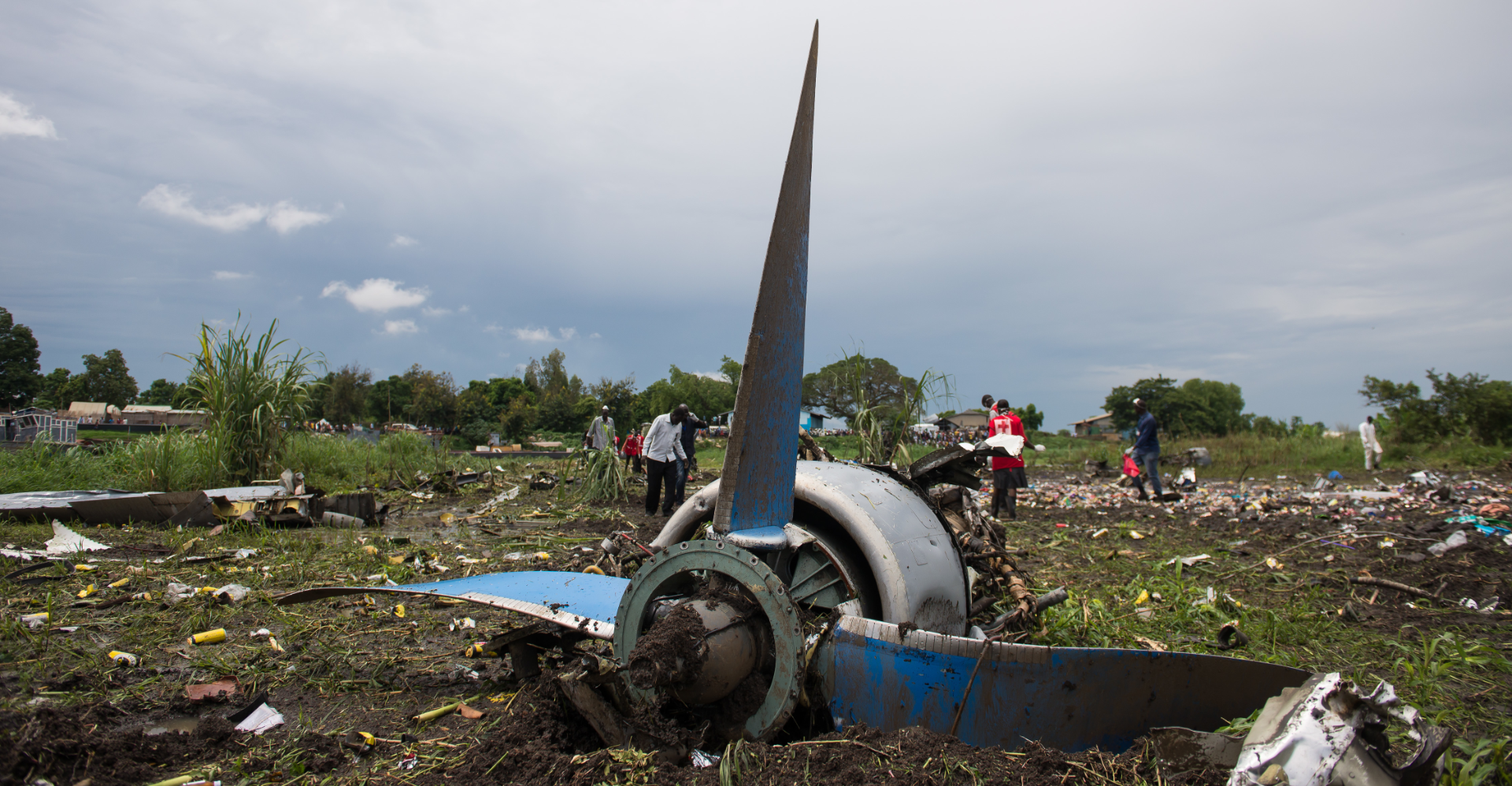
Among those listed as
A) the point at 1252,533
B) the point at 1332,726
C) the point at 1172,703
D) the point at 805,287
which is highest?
the point at 805,287

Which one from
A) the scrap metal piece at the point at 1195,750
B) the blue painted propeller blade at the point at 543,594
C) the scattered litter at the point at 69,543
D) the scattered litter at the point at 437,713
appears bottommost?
the scattered litter at the point at 437,713

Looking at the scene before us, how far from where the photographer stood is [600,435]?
11.3m

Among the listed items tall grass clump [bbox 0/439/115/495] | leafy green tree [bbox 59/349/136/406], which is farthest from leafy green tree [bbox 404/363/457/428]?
tall grass clump [bbox 0/439/115/495]

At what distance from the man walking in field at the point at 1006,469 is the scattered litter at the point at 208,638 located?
853 centimetres

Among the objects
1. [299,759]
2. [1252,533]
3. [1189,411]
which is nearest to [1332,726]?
[299,759]

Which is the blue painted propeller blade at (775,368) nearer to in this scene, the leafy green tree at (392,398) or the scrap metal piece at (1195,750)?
the scrap metal piece at (1195,750)

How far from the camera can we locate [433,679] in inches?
120

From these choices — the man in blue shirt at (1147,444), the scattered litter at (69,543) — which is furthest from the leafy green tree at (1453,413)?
the scattered litter at (69,543)

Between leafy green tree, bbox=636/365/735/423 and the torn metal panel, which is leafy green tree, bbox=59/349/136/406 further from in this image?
the torn metal panel

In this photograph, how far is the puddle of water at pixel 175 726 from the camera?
242cm

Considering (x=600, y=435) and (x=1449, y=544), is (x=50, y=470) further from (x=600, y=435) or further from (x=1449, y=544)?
(x=1449, y=544)

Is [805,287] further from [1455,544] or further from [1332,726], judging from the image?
[1455,544]

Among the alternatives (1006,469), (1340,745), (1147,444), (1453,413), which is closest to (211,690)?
(1340,745)

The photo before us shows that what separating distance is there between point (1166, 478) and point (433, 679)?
15.6 meters
